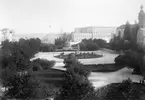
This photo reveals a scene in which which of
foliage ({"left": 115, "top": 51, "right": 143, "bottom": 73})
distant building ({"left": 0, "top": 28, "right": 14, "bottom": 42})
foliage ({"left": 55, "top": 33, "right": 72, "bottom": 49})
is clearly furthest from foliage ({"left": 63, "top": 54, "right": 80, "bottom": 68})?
foliage ({"left": 55, "top": 33, "right": 72, "bottom": 49})

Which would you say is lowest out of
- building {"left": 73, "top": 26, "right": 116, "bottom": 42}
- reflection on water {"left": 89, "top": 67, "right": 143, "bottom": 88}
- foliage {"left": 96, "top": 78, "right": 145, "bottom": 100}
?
reflection on water {"left": 89, "top": 67, "right": 143, "bottom": 88}

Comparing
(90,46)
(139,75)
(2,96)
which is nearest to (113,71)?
(139,75)

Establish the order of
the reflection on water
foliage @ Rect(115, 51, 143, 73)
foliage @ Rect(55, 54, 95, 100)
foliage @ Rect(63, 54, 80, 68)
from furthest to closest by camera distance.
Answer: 1. foliage @ Rect(115, 51, 143, 73)
2. foliage @ Rect(63, 54, 80, 68)
3. the reflection on water
4. foliage @ Rect(55, 54, 95, 100)

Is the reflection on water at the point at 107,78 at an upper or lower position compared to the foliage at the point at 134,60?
lower

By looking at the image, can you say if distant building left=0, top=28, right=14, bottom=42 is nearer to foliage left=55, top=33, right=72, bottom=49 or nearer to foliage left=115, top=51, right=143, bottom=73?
foliage left=55, top=33, right=72, bottom=49

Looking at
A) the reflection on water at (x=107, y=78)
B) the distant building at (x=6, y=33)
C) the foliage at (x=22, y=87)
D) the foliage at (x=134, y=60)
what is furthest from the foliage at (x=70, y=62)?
the distant building at (x=6, y=33)

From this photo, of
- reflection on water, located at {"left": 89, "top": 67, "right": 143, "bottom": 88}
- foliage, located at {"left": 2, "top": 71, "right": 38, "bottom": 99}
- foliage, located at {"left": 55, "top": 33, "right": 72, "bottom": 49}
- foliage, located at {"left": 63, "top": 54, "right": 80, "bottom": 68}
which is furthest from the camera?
foliage, located at {"left": 55, "top": 33, "right": 72, "bottom": 49}

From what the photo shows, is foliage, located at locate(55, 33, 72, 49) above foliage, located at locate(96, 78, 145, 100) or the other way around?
above

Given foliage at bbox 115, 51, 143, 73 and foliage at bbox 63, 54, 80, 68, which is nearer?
foliage at bbox 63, 54, 80, 68

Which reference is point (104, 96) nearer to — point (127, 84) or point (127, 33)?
point (127, 84)

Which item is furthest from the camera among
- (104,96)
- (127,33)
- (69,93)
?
(127,33)

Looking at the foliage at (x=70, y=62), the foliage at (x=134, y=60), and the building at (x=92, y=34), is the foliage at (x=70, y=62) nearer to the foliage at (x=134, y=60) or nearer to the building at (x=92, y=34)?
the foliage at (x=134, y=60)
